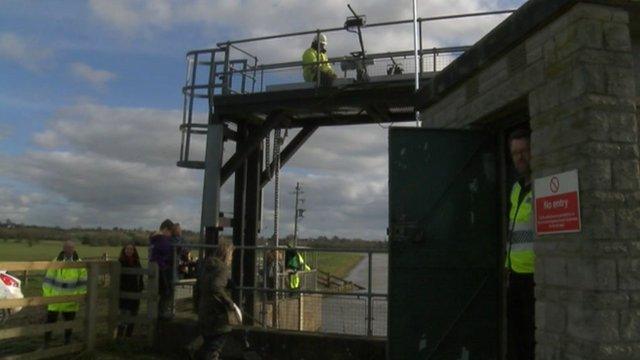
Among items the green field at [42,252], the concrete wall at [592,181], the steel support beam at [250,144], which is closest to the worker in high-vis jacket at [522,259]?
the concrete wall at [592,181]

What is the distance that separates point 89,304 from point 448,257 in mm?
5864

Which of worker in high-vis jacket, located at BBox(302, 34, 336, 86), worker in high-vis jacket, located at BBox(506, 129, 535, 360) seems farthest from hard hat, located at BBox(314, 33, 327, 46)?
worker in high-vis jacket, located at BBox(506, 129, 535, 360)

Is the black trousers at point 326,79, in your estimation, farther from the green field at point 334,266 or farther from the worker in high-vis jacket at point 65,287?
the green field at point 334,266

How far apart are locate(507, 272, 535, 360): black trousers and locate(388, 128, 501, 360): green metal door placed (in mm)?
758

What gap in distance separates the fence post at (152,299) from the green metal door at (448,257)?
4.70 meters

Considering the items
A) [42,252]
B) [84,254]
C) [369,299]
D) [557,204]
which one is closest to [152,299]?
[369,299]

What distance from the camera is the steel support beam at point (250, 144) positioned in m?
12.0

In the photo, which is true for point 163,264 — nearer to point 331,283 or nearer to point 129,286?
point 129,286

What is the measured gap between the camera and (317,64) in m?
11.2

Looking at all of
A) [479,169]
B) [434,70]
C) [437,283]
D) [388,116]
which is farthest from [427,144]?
[388,116]

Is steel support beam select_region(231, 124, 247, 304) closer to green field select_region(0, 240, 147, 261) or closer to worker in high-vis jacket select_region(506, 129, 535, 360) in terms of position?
worker in high-vis jacket select_region(506, 129, 535, 360)

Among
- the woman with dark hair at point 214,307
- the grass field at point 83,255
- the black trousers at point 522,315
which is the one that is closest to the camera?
the black trousers at point 522,315

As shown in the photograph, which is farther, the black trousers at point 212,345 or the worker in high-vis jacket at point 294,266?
the worker in high-vis jacket at point 294,266

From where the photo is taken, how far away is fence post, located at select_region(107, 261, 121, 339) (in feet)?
32.0
